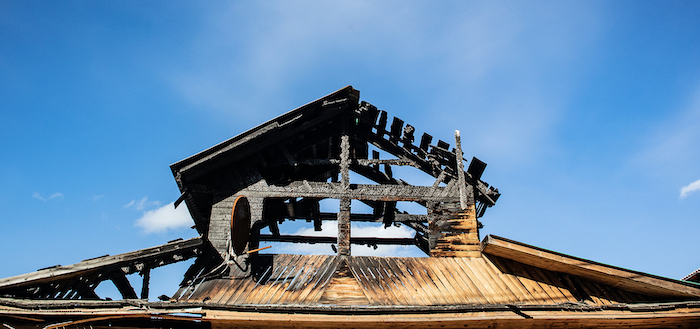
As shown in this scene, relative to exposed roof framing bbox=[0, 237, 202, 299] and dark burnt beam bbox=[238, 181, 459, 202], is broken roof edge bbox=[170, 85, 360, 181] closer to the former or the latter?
dark burnt beam bbox=[238, 181, 459, 202]

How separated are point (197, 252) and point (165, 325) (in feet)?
7.17

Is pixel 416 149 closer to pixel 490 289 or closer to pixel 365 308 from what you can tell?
pixel 490 289

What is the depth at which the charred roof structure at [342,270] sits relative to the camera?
328 inches

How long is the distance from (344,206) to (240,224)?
288 cm

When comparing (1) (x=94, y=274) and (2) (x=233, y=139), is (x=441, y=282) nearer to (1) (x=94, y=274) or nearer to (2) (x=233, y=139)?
(2) (x=233, y=139)

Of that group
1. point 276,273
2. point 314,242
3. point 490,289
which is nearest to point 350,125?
point 314,242

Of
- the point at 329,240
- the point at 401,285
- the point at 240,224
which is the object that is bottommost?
the point at 401,285

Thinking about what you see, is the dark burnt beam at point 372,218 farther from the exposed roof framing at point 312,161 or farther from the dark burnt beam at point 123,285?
the dark burnt beam at point 123,285

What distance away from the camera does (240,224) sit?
392 inches

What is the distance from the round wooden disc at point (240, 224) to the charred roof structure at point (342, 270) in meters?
0.03

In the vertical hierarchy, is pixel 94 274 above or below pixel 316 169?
below

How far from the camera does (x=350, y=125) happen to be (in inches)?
523

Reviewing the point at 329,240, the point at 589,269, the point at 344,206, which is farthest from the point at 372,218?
the point at 589,269

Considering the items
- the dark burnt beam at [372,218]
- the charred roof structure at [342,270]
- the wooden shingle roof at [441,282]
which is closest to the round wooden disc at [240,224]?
the charred roof structure at [342,270]
